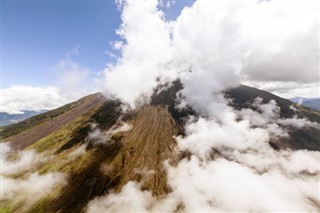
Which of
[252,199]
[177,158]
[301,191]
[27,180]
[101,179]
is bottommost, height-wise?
[301,191]

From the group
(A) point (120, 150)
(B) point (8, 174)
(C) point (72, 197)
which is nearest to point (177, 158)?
(A) point (120, 150)

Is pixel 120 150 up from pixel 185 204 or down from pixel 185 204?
up

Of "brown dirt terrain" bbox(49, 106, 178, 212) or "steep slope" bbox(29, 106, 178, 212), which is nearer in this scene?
"steep slope" bbox(29, 106, 178, 212)

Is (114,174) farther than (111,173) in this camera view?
No

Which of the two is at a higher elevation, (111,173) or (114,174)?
(111,173)

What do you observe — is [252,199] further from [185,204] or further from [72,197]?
[72,197]

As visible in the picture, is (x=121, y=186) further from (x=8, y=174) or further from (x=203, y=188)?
(x=8, y=174)

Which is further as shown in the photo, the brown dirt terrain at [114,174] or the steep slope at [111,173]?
the brown dirt terrain at [114,174]

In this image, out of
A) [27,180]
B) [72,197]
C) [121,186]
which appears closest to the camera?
[72,197]

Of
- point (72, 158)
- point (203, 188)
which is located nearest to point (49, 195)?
point (72, 158)

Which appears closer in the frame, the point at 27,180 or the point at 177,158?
the point at 27,180

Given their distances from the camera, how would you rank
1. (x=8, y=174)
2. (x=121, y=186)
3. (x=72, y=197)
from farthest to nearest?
(x=8, y=174) → (x=121, y=186) → (x=72, y=197)
